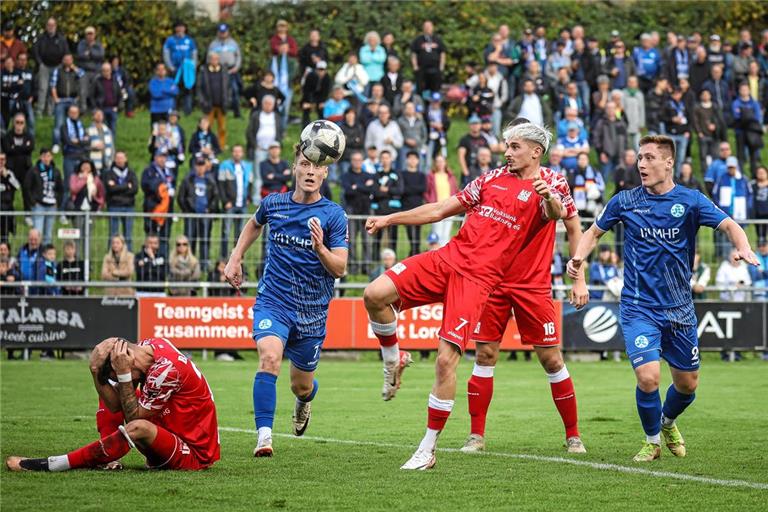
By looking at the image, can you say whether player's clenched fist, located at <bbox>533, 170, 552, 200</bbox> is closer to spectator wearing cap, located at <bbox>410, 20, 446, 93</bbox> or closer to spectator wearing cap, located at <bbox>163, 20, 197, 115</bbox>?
spectator wearing cap, located at <bbox>410, 20, 446, 93</bbox>

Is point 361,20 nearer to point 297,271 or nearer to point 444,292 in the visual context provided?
point 297,271

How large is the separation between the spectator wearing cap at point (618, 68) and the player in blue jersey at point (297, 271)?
65.2 feet

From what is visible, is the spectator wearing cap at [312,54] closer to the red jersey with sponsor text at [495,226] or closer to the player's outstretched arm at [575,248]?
the red jersey with sponsor text at [495,226]

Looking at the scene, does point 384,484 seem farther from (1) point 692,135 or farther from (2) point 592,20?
(2) point 592,20

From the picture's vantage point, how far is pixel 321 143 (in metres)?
10.7

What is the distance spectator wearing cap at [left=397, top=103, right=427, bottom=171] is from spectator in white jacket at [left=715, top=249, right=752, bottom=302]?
6.47m

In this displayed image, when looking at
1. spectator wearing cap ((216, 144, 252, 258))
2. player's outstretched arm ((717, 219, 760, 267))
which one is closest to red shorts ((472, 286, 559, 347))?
player's outstretched arm ((717, 219, 760, 267))

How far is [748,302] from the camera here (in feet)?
75.7

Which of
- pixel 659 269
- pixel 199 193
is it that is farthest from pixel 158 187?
pixel 659 269

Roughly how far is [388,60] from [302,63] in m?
2.20

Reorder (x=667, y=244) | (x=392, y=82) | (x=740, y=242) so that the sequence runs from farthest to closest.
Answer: (x=392, y=82), (x=667, y=244), (x=740, y=242)

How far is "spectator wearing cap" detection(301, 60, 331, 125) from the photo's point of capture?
93.3ft

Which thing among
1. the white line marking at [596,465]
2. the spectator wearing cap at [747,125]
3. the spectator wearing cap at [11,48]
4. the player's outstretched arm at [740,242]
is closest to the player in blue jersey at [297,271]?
the white line marking at [596,465]

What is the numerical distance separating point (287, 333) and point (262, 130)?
15.5 m
